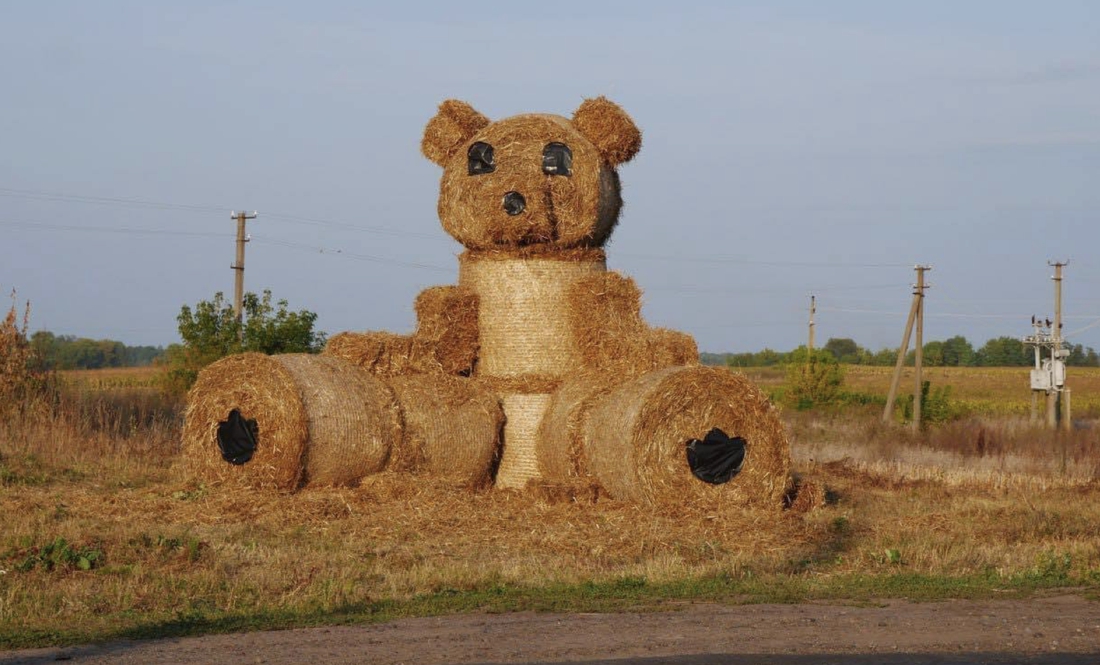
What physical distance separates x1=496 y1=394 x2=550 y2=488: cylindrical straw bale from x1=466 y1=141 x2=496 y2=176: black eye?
268cm

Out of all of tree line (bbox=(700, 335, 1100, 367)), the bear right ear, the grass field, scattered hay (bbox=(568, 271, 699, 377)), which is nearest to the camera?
the grass field

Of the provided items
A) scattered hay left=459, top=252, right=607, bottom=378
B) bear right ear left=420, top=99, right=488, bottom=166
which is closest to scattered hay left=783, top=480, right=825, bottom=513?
scattered hay left=459, top=252, right=607, bottom=378

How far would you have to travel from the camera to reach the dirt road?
25.8 ft

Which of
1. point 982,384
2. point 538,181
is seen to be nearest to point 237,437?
point 538,181

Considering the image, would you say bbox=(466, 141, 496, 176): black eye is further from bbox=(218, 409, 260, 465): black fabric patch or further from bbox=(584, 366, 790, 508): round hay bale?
bbox=(218, 409, 260, 465): black fabric patch

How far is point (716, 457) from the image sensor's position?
1428 centimetres

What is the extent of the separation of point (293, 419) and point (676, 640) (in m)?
7.00

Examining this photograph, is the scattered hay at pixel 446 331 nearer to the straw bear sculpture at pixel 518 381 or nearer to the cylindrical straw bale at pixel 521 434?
the straw bear sculpture at pixel 518 381

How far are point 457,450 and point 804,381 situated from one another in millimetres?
Answer: 28408

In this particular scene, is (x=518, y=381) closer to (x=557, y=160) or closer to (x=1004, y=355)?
(x=557, y=160)

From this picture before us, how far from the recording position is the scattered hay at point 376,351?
51.0 feet

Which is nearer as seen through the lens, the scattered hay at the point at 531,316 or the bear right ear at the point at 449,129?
the scattered hay at the point at 531,316

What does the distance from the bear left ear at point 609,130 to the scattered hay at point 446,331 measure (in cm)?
235

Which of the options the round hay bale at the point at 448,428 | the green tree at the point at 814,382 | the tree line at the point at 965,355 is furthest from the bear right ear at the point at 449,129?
the tree line at the point at 965,355
